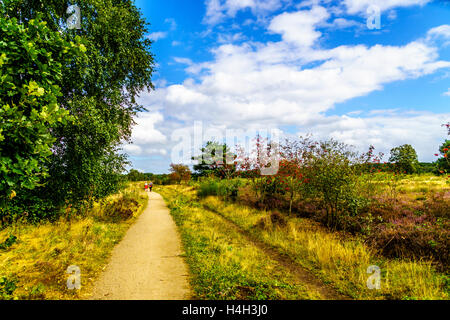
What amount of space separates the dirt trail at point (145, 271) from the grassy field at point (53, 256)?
393 mm

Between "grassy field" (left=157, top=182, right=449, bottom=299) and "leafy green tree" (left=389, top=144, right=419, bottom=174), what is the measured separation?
838 centimetres

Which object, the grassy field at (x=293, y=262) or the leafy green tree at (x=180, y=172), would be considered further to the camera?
the leafy green tree at (x=180, y=172)

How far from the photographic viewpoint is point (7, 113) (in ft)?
11.4

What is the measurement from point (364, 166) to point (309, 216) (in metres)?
4.23

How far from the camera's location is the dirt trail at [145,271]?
4.79m

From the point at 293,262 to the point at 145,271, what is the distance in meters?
4.71

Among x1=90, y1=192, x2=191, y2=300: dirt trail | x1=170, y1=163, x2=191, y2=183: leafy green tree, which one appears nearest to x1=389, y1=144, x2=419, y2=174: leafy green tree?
x1=90, y1=192, x2=191, y2=300: dirt trail

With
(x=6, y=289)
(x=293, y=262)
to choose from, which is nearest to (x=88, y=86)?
(x=6, y=289)

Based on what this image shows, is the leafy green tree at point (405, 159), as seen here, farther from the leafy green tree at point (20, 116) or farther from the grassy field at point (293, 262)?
the leafy green tree at point (20, 116)

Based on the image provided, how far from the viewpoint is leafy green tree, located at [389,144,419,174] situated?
46.7 feet

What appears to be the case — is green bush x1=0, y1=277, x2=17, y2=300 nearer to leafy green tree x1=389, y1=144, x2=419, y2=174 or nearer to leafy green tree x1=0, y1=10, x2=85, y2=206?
leafy green tree x1=0, y1=10, x2=85, y2=206

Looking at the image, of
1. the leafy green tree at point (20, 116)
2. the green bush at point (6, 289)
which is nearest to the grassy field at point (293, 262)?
the green bush at point (6, 289)

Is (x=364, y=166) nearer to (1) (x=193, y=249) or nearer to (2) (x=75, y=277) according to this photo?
(1) (x=193, y=249)
